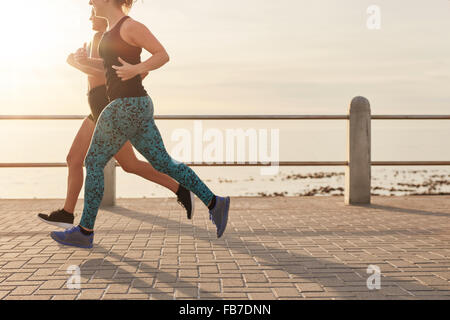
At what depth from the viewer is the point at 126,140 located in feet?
14.7

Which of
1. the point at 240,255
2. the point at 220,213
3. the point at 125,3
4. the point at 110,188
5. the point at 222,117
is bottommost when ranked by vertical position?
the point at 240,255

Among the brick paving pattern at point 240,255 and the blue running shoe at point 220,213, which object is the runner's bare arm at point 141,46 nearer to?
the blue running shoe at point 220,213

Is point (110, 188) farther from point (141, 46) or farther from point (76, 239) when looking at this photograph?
point (141, 46)

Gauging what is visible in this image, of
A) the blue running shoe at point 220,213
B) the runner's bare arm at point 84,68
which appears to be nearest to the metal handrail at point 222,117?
the runner's bare arm at point 84,68

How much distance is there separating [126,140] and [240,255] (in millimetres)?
1300

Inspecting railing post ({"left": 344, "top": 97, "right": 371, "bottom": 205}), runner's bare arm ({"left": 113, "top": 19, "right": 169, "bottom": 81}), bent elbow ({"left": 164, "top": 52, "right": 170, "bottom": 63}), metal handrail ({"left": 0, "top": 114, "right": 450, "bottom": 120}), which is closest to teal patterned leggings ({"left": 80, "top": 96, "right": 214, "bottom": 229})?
runner's bare arm ({"left": 113, "top": 19, "right": 169, "bottom": 81})

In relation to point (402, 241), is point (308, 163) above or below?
above

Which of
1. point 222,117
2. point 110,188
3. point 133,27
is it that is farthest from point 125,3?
point 110,188

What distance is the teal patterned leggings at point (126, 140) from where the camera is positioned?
434 cm

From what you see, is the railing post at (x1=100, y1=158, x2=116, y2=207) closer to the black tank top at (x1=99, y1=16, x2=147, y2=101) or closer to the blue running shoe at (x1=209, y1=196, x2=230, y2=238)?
the blue running shoe at (x1=209, y1=196, x2=230, y2=238)
